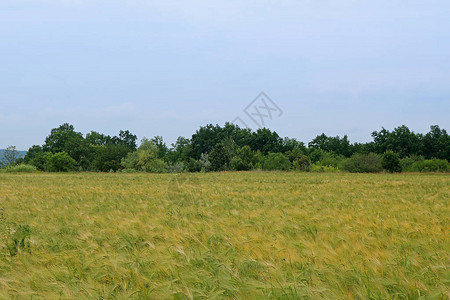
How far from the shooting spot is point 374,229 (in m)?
6.89

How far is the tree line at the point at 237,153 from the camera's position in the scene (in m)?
67.8

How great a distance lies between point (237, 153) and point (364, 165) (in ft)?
95.0

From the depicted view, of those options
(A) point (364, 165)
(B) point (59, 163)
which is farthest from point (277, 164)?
(B) point (59, 163)

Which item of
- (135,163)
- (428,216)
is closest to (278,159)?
(135,163)

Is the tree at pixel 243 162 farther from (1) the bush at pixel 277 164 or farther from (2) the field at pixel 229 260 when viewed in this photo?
(2) the field at pixel 229 260

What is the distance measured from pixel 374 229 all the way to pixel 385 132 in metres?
99.8

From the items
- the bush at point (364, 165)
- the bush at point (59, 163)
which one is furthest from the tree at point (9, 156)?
the bush at point (364, 165)

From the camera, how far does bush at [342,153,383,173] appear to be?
2304 inches

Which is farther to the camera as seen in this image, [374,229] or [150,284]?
[374,229]

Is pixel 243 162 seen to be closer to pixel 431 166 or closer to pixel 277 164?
pixel 277 164

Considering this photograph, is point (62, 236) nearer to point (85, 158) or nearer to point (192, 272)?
point (192, 272)

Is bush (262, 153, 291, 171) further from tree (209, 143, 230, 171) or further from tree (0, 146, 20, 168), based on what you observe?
tree (0, 146, 20, 168)

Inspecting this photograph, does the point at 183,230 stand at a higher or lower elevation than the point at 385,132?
lower

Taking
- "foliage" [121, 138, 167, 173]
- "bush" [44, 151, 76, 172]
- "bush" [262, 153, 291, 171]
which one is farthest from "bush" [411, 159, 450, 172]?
"bush" [44, 151, 76, 172]
